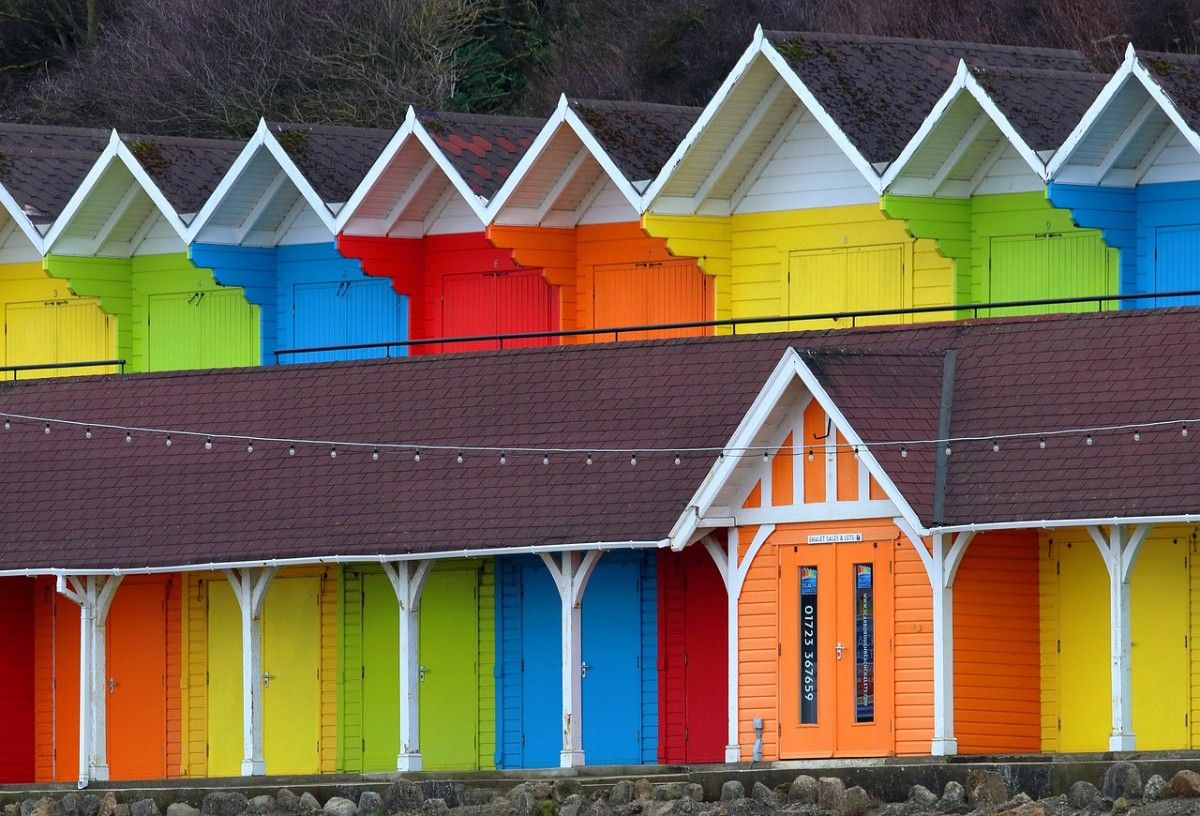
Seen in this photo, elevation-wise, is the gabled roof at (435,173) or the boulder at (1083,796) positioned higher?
the gabled roof at (435,173)

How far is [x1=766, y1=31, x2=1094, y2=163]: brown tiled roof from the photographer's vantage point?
42438 mm

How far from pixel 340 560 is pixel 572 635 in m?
2.76

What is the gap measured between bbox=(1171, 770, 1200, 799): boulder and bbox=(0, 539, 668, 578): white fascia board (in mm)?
7528

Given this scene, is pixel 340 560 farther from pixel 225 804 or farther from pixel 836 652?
pixel 836 652

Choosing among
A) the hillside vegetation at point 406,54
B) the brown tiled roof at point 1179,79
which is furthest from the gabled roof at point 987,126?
the hillside vegetation at point 406,54

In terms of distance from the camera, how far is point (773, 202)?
1742 inches

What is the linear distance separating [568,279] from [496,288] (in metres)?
1.16

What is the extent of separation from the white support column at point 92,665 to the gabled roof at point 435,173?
5362mm

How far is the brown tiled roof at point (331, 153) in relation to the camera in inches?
1815

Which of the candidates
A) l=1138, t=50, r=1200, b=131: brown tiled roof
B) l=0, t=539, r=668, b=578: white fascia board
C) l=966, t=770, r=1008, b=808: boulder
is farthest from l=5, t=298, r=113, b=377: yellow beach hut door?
l=966, t=770, r=1008, b=808: boulder

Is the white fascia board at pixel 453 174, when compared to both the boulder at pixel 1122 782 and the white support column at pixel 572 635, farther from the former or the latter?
the boulder at pixel 1122 782

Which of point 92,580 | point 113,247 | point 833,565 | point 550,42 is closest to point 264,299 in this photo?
point 113,247

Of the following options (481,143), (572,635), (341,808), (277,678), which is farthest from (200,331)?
(341,808)

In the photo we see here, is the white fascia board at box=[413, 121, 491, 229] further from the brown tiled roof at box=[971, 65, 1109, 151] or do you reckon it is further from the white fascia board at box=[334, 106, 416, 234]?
the brown tiled roof at box=[971, 65, 1109, 151]
